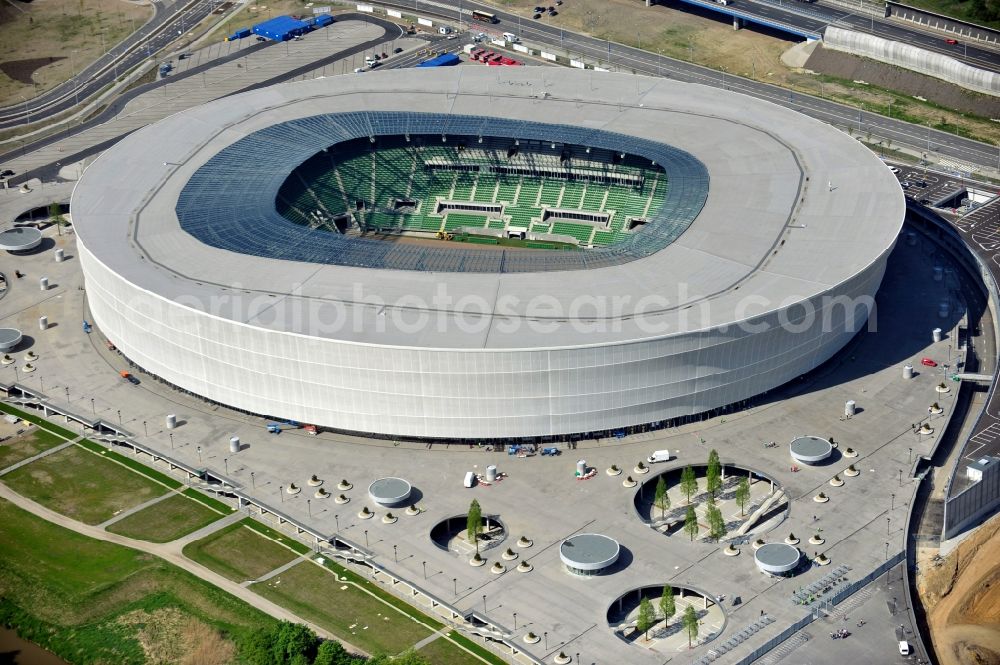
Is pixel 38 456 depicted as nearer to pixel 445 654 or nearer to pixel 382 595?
pixel 382 595

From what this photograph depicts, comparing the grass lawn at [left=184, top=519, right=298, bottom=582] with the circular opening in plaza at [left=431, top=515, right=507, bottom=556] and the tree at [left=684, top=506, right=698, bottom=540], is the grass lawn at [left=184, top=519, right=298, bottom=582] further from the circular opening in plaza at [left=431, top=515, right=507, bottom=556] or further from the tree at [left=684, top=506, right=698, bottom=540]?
the tree at [left=684, top=506, right=698, bottom=540]

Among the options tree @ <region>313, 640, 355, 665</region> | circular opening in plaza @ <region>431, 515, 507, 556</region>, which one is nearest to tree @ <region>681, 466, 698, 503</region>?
circular opening in plaza @ <region>431, 515, 507, 556</region>

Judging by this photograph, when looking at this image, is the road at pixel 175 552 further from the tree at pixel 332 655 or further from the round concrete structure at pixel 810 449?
the round concrete structure at pixel 810 449

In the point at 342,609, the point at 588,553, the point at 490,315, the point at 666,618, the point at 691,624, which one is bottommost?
the point at 342,609

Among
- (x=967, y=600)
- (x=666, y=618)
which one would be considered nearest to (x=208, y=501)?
(x=666, y=618)

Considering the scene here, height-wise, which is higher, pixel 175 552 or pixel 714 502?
pixel 714 502

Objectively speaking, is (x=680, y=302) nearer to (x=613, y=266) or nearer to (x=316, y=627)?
(x=613, y=266)

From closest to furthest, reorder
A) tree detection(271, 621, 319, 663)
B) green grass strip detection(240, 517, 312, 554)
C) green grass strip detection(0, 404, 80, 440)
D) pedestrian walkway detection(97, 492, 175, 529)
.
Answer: tree detection(271, 621, 319, 663)
green grass strip detection(240, 517, 312, 554)
pedestrian walkway detection(97, 492, 175, 529)
green grass strip detection(0, 404, 80, 440)
